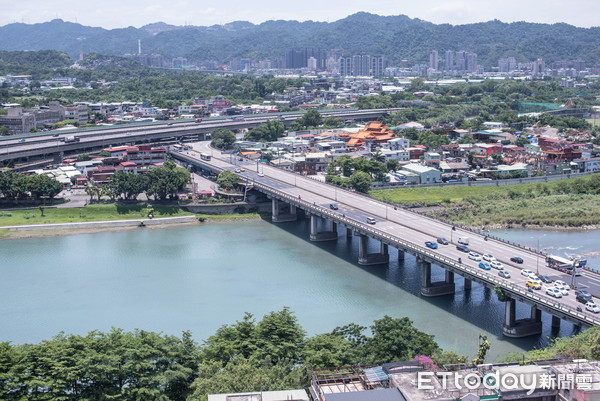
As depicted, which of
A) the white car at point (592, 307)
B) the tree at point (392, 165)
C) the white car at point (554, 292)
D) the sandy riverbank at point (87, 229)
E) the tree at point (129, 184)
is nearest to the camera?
the white car at point (592, 307)

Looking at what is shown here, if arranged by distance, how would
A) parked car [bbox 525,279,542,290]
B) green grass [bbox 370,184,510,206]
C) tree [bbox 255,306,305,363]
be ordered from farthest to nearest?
green grass [bbox 370,184,510,206]
parked car [bbox 525,279,542,290]
tree [bbox 255,306,305,363]

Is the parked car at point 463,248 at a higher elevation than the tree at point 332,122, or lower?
lower

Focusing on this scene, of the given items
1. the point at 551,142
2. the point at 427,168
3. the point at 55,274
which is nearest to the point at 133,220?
the point at 55,274

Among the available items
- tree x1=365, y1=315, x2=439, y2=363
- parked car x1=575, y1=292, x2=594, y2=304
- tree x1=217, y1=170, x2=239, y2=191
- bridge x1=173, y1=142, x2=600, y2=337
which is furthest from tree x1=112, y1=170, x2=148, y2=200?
parked car x1=575, y1=292, x2=594, y2=304

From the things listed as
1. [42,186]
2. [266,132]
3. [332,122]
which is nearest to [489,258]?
[42,186]

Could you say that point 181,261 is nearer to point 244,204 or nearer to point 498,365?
point 244,204

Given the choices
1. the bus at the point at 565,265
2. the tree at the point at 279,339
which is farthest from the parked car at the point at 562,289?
the tree at the point at 279,339

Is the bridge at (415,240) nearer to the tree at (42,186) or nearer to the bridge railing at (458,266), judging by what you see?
the bridge railing at (458,266)

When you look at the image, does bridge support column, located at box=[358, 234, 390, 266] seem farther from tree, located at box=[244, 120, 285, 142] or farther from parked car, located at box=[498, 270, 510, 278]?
tree, located at box=[244, 120, 285, 142]
